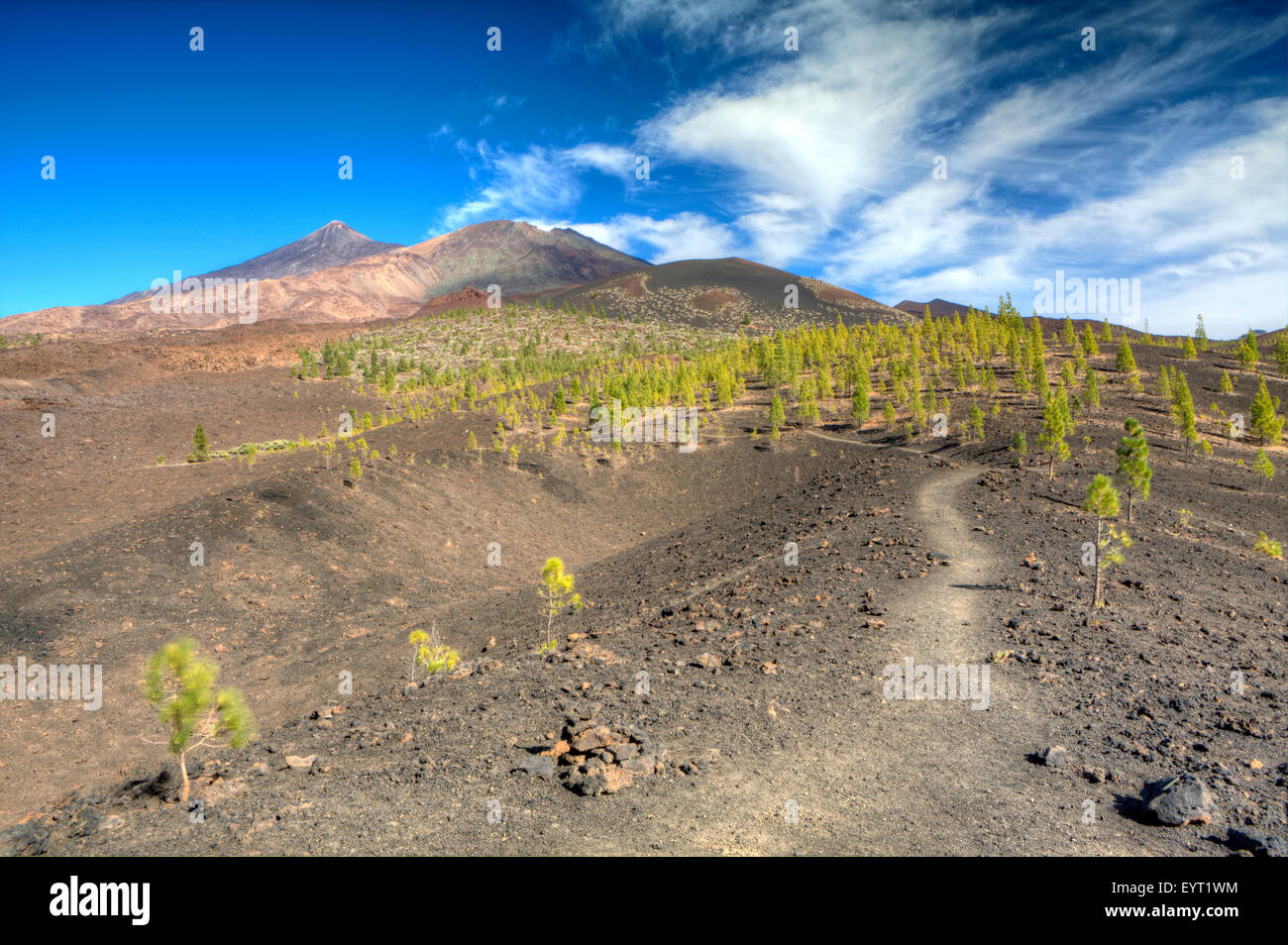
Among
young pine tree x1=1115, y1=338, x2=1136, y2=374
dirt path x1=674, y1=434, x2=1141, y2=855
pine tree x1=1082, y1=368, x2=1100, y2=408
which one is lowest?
dirt path x1=674, y1=434, x2=1141, y2=855

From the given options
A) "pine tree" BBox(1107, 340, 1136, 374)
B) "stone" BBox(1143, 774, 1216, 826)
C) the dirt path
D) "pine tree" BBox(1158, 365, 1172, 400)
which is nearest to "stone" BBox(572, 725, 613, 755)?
the dirt path

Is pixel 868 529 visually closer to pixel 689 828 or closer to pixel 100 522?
pixel 689 828

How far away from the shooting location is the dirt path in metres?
6.74

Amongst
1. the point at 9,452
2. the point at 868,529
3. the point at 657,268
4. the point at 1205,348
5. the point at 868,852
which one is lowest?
the point at 868,852

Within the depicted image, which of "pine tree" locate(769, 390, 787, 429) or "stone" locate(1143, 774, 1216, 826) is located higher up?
"pine tree" locate(769, 390, 787, 429)

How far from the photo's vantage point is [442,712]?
32.4 ft

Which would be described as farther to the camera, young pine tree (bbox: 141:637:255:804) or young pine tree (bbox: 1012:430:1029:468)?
young pine tree (bbox: 1012:430:1029:468)

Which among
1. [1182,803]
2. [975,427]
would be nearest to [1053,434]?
[975,427]

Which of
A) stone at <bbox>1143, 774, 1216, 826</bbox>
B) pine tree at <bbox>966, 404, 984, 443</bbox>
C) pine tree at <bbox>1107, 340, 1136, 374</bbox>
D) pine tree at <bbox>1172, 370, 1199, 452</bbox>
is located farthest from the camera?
pine tree at <bbox>1107, 340, 1136, 374</bbox>

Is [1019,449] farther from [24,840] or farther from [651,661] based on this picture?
[24,840]

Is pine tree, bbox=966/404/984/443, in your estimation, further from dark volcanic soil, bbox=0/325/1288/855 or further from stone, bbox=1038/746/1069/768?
stone, bbox=1038/746/1069/768

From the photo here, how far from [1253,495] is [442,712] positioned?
36.6 metres

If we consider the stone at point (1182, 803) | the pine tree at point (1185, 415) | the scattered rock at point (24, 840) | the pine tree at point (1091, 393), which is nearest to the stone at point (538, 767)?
the scattered rock at point (24, 840)
